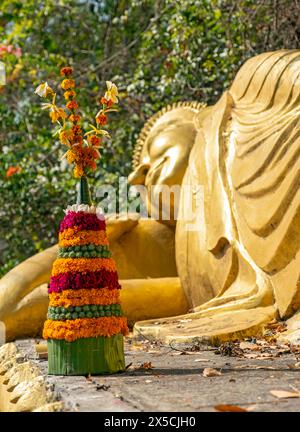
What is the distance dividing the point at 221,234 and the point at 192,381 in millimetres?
2065

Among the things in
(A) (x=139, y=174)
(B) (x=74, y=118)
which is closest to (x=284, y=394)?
(B) (x=74, y=118)

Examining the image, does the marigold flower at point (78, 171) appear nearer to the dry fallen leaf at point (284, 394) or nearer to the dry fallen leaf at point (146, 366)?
the dry fallen leaf at point (146, 366)

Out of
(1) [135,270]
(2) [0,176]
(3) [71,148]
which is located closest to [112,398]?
(3) [71,148]

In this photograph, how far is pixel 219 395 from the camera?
2.59 meters

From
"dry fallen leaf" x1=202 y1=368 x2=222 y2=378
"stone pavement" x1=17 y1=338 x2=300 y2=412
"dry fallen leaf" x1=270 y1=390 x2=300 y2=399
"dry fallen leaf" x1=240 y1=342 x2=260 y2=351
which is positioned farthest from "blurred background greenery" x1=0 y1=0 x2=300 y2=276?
"dry fallen leaf" x1=270 y1=390 x2=300 y2=399

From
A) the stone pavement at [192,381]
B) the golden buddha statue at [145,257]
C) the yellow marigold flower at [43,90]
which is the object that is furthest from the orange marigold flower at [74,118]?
the golden buddha statue at [145,257]

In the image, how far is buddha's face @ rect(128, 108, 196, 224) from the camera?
227 inches

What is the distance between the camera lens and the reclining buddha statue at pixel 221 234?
4.38m

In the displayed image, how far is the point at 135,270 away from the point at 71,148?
2605 millimetres

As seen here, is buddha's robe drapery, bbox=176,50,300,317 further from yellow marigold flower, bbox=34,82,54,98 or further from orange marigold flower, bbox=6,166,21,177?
orange marigold flower, bbox=6,166,21,177

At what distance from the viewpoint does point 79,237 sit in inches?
128

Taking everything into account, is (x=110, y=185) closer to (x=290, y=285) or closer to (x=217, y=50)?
(x=217, y=50)

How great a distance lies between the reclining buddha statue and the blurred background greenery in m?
1.72

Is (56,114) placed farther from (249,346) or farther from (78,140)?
(249,346)
